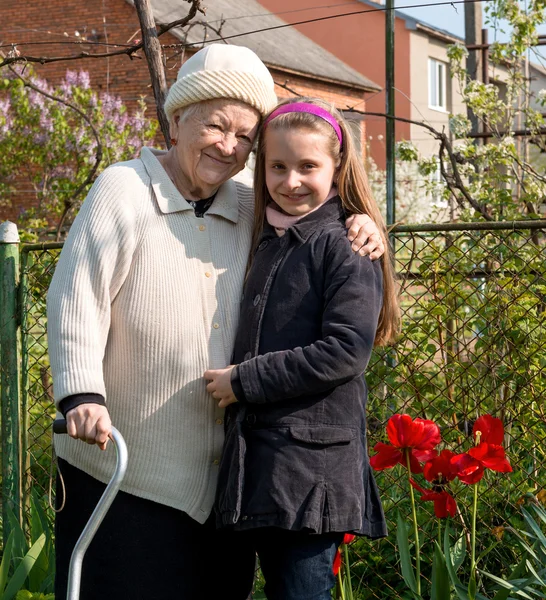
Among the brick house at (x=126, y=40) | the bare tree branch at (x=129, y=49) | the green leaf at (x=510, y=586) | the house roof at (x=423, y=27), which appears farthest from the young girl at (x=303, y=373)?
the house roof at (x=423, y=27)

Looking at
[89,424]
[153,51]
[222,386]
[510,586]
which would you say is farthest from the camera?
[153,51]

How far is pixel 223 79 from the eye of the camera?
2.16 m

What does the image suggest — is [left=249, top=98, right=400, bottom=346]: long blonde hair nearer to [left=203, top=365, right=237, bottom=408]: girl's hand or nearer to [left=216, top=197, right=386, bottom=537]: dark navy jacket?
[left=216, top=197, right=386, bottom=537]: dark navy jacket

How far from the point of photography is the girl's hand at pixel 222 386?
2.08 metres

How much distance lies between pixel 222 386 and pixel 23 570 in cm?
111

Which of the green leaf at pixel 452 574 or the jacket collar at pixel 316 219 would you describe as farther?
the green leaf at pixel 452 574

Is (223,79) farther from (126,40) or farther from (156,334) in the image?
(126,40)

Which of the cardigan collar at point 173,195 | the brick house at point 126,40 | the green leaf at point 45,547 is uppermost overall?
the brick house at point 126,40

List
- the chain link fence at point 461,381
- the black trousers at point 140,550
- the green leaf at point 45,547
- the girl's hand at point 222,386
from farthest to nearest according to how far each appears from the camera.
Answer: the chain link fence at point 461,381 → the green leaf at point 45,547 → the black trousers at point 140,550 → the girl's hand at point 222,386

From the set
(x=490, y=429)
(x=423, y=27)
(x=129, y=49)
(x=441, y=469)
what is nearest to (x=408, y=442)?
(x=441, y=469)

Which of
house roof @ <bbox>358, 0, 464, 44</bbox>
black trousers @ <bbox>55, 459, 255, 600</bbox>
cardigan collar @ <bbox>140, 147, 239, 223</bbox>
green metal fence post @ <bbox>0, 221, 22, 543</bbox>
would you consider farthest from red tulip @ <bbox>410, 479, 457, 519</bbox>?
house roof @ <bbox>358, 0, 464, 44</bbox>

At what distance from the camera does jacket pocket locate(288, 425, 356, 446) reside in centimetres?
204

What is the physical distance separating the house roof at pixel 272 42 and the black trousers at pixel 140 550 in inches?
560

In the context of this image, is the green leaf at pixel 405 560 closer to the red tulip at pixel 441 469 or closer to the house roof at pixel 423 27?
the red tulip at pixel 441 469
